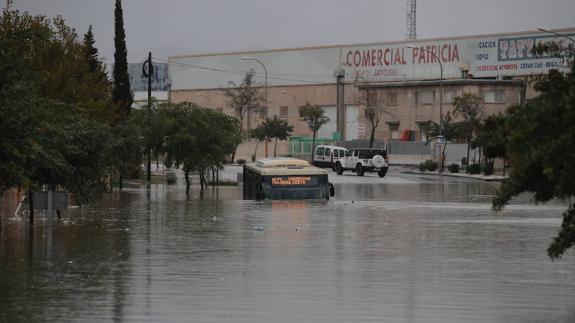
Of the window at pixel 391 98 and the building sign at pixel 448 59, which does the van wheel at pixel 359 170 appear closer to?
the building sign at pixel 448 59

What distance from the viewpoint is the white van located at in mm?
91387

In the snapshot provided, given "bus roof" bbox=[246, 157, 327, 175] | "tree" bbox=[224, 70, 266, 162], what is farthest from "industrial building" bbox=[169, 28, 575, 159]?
"bus roof" bbox=[246, 157, 327, 175]

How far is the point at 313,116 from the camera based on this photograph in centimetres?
12031

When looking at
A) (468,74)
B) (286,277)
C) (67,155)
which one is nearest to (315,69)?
(468,74)

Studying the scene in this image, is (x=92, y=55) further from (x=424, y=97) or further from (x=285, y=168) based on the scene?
(x=424, y=97)

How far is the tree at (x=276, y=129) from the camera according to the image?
12275cm

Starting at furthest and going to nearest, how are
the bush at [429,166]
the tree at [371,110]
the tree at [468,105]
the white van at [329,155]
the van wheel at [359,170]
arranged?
1. the tree at [371,110]
2. the tree at [468,105]
3. the bush at [429,166]
4. the white van at [329,155]
5. the van wheel at [359,170]

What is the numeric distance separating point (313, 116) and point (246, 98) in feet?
39.1

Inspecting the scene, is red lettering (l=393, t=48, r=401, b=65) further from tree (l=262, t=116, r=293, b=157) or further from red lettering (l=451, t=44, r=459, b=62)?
tree (l=262, t=116, r=293, b=157)

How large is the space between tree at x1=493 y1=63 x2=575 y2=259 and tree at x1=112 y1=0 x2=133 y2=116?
2500 inches

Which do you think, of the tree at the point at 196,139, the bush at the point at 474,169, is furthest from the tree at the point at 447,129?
the tree at the point at 196,139

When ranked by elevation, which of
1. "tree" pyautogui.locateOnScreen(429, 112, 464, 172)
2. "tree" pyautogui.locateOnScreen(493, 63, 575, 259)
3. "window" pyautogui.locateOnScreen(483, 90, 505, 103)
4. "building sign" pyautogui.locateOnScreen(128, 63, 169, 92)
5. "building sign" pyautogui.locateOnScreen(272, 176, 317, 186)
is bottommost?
"building sign" pyautogui.locateOnScreen(272, 176, 317, 186)

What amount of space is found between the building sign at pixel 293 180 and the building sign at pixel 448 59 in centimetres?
5729

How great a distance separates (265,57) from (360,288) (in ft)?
388
